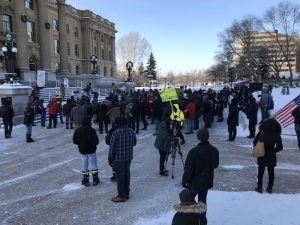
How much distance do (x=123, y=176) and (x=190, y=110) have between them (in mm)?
9012

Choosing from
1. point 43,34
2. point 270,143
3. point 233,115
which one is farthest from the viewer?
point 43,34

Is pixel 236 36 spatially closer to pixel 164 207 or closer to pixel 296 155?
pixel 296 155

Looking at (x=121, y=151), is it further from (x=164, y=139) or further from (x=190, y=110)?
(x=190, y=110)

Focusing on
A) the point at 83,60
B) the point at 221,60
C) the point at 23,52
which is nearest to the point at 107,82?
the point at 23,52

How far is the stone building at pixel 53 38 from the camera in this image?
40.5m

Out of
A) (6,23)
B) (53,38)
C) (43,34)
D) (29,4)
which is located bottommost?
(43,34)

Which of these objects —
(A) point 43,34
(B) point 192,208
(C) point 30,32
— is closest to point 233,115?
(B) point 192,208

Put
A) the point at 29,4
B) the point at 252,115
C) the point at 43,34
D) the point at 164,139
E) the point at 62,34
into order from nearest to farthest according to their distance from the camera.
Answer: the point at 164,139
the point at 252,115
the point at 43,34
the point at 29,4
the point at 62,34

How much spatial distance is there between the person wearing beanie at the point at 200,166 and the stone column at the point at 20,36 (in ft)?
121

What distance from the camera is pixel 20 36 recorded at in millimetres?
40125

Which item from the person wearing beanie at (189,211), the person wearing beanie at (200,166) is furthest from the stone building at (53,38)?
the person wearing beanie at (189,211)

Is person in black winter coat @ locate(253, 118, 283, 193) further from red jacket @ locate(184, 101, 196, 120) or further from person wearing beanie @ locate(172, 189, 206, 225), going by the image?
red jacket @ locate(184, 101, 196, 120)

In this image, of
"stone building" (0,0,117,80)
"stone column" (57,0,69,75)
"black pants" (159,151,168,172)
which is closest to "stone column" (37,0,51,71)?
"stone building" (0,0,117,80)

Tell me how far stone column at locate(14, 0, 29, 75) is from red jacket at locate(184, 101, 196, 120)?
1090 inches
